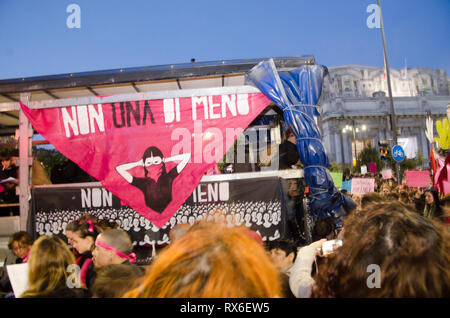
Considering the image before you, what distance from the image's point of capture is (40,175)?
4750mm

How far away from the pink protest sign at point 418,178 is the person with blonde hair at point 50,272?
Answer: 8.23 meters

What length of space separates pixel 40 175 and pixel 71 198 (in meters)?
1.19

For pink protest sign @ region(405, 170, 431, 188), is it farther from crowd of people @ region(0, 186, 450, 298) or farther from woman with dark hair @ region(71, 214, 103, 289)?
woman with dark hair @ region(71, 214, 103, 289)

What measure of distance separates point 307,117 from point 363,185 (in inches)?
141

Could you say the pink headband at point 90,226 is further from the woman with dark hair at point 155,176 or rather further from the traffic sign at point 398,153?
the traffic sign at point 398,153

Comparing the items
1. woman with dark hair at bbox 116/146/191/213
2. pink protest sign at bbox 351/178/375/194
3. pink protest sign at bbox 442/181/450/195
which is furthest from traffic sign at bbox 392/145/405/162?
woman with dark hair at bbox 116/146/191/213

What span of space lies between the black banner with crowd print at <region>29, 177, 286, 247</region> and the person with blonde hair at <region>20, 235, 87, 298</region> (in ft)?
4.88

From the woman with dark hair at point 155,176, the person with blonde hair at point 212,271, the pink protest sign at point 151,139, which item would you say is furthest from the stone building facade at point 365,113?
the person with blonde hair at point 212,271

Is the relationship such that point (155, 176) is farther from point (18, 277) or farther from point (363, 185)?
point (363, 185)

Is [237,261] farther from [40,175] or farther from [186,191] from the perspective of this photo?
[40,175]

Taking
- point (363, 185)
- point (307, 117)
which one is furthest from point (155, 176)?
point (363, 185)

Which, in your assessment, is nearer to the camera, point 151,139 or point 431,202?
point 151,139

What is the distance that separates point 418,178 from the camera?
7.59m
